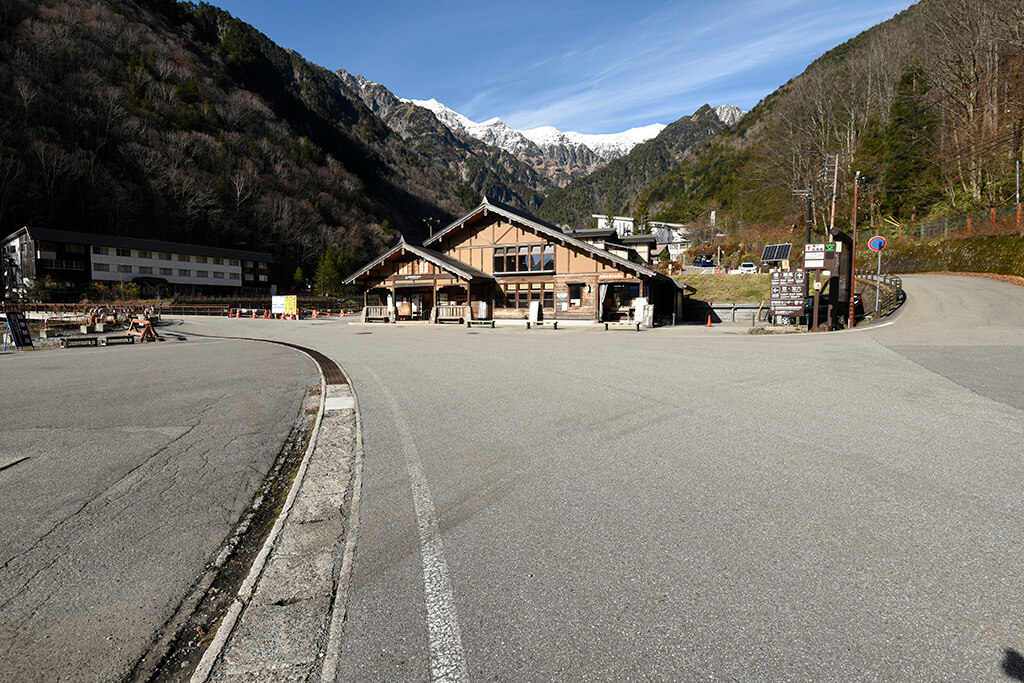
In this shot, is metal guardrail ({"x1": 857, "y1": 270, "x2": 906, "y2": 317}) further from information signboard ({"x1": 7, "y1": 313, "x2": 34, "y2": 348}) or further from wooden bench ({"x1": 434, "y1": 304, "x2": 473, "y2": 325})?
information signboard ({"x1": 7, "y1": 313, "x2": 34, "y2": 348})

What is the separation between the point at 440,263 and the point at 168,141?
254 feet

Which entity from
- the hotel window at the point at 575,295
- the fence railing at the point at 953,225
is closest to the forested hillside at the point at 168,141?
the hotel window at the point at 575,295

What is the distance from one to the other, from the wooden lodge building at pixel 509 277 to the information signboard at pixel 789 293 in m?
7.21

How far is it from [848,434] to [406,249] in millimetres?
29053

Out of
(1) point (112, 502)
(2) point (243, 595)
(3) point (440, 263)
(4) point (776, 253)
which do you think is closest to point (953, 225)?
(4) point (776, 253)

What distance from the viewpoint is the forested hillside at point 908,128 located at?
30500mm

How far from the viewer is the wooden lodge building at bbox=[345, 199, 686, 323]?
29.1m

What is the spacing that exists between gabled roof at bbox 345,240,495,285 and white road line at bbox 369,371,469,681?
1009 inches

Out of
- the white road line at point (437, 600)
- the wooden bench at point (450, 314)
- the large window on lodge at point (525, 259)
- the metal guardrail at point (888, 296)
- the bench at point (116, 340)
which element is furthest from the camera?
the wooden bench at point (450, 314)

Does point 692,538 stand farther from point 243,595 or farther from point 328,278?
point 328,278

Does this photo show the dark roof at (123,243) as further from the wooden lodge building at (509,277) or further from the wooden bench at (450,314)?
the wooden bench at (450,314)

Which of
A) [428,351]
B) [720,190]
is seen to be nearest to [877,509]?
[428,351]

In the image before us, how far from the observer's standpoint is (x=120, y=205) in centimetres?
6744

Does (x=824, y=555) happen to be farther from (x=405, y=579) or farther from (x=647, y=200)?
(x=647, y=200)
